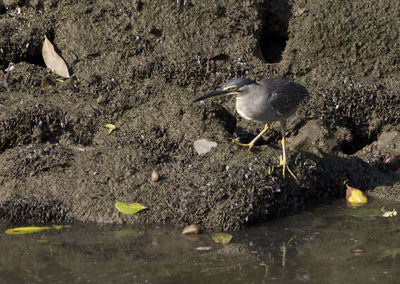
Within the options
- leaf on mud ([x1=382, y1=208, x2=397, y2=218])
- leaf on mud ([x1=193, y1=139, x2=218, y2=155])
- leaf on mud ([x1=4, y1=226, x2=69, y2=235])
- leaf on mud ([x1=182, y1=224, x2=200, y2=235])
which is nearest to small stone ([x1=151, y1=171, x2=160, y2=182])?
leaf on mud ([x1=193, y1=139, x2=218, y2=155])

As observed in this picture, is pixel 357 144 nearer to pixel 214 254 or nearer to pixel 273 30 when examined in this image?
pixel 273 30

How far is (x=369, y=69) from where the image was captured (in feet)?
22.2

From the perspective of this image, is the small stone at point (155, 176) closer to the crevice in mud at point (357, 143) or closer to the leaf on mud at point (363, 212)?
the leaf on mud at point (363, 212)

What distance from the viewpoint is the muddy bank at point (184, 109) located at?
5094mm

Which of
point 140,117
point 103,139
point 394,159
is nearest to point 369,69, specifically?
point 394,159

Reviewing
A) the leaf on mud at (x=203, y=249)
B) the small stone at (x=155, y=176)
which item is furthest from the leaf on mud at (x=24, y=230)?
the leaf on mud at (x=203, y=249)

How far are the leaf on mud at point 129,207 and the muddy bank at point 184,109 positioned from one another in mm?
55

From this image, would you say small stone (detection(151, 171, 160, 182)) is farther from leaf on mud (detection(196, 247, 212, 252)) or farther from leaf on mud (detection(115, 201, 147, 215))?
leaf on mud (detection(196, 247, 212, 252))

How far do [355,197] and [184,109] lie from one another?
1.83 metres

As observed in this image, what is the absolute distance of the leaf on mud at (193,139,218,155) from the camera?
5.47 m

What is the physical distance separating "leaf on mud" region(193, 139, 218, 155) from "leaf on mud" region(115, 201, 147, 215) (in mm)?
820

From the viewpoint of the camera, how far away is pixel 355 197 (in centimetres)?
548

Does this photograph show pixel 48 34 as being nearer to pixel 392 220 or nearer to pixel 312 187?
pixel 312 187

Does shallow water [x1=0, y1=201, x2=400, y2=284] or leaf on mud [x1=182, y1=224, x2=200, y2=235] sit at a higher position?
leaf on mud [x1=182, y1=224, x2=200, y2=235]
